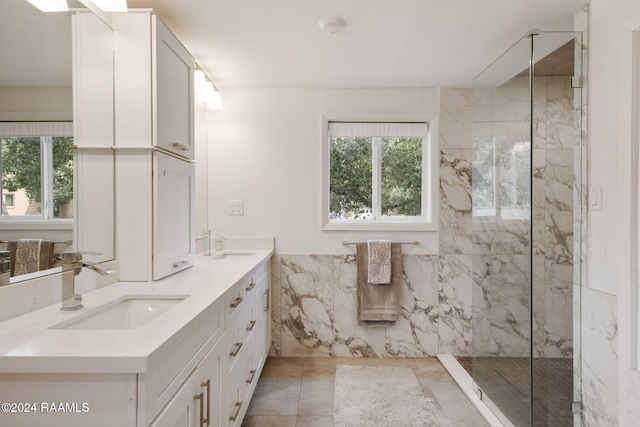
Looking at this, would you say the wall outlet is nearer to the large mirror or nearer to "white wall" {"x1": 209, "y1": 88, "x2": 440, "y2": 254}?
"white wall" {"x1": 209, "y1": 88, "x2": 440, "y2": 254}

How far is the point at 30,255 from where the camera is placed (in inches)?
45.4

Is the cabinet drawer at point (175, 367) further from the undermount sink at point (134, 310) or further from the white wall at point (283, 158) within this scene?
the white wall at point (283, 158)

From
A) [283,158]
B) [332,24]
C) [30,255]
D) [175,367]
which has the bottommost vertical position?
[175,367]

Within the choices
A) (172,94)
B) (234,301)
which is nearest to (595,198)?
(234,301)

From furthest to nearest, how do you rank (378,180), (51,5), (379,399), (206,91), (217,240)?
(378,180) < (217,240) < (206,91) < (379,399) < (51,5)

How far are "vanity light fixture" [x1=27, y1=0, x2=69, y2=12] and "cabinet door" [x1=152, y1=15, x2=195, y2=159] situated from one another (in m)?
0.36

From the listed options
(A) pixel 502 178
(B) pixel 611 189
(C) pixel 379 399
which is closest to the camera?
(B) pixel 611 189

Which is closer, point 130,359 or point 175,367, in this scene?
point 130,359

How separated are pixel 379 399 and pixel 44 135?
2184mm

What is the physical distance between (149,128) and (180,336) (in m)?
1.07

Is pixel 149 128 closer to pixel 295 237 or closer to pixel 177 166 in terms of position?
pixel 177 166

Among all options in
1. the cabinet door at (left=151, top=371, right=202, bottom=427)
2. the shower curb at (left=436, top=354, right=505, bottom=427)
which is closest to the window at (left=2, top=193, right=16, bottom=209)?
the cabinet door at (left=151, top=371, right=202, bottom=427)

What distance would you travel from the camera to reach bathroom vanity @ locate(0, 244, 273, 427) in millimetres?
789

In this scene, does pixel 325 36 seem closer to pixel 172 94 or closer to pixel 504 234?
pixel 172 94
